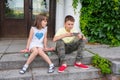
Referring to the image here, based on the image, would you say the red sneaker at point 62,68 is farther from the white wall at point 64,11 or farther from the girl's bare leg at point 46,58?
the white wall at point 64,11

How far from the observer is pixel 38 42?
14.8 feet

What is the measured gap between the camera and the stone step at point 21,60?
14.4 feet

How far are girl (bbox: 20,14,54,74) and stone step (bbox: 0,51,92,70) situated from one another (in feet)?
0.72

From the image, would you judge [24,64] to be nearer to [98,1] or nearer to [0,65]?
[0,65]

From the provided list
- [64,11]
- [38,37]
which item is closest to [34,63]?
[38,37]

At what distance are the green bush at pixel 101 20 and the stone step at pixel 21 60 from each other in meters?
1.79

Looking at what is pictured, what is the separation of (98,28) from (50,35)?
1729 mm

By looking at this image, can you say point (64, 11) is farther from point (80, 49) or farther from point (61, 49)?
point (61, 49)

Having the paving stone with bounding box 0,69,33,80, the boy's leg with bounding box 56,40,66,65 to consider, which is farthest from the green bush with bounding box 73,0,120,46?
the paving stone with bounding box 0,69,33,80

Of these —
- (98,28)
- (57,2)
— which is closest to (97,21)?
(98,28)

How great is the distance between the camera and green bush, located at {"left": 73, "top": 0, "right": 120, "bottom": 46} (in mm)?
6320

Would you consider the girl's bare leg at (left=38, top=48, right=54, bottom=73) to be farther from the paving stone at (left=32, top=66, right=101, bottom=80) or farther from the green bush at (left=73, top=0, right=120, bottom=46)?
the green bush at (left=73, top=0, right=120, bottom=46)

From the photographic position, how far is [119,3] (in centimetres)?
621

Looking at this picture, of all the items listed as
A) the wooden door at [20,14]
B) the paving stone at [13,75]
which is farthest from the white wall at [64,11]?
the paving stone at [13,75]
